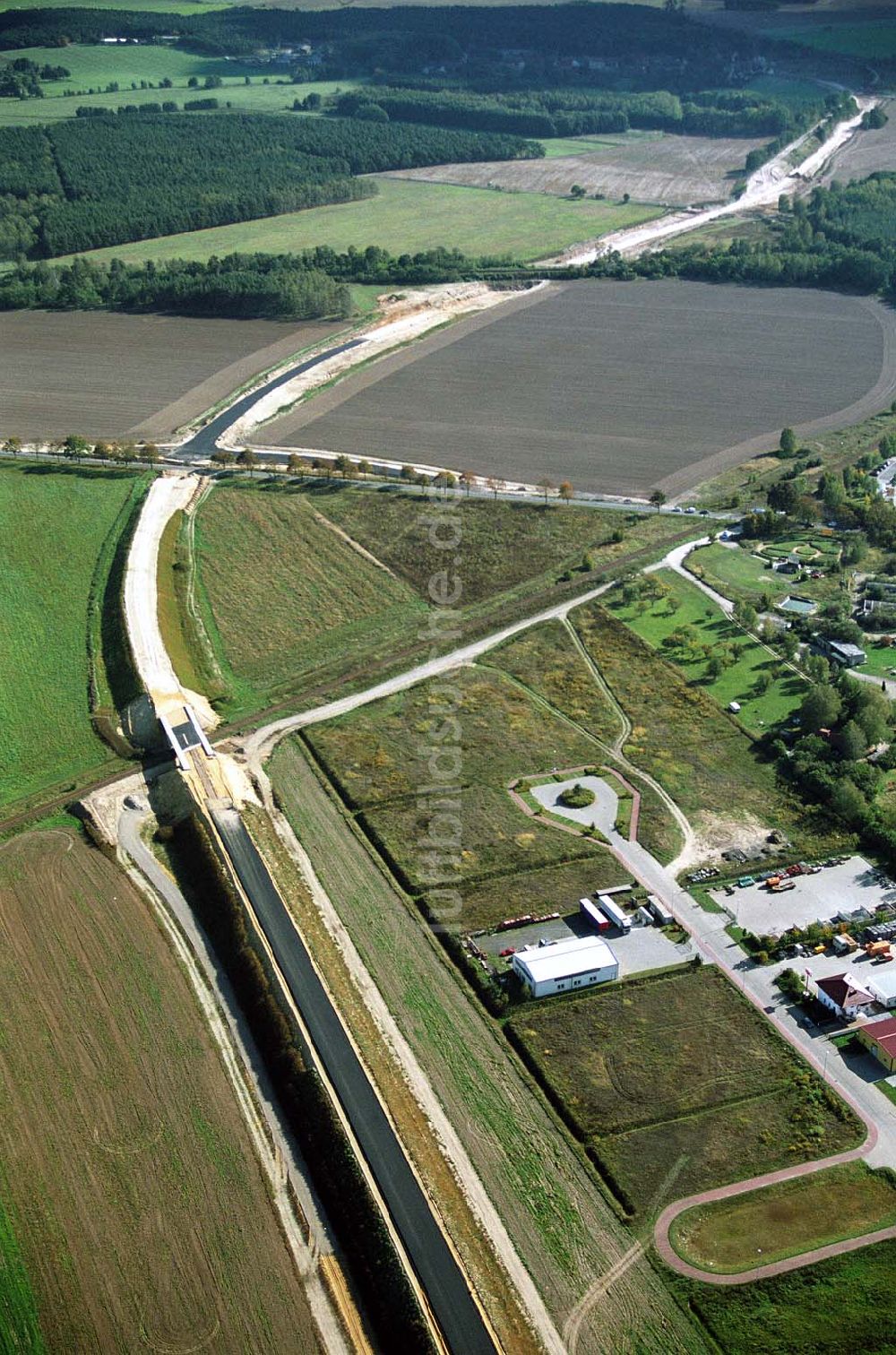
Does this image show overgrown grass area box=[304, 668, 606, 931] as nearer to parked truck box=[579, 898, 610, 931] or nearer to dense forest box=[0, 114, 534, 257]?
parked truck box=[579, 898, 610, 931]

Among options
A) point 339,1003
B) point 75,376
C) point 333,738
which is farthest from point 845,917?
point 75,376

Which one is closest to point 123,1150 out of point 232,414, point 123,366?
point 232,414

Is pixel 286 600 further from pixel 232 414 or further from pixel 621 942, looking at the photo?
pixel 621 942

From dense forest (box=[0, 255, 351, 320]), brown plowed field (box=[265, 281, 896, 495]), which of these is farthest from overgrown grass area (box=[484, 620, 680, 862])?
dense forest (box=[0, 255, 351, 320])

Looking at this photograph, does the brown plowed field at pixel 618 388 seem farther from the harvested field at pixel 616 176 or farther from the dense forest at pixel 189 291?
the harvested field at pixel 616 176

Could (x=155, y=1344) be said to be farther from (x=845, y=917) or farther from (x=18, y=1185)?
(x=845, y=917)

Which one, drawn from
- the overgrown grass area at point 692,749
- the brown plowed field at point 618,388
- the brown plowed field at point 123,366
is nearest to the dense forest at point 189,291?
the brown plowed field at point 123,366

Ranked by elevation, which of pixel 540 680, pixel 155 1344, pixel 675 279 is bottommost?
pixel 155 1344
